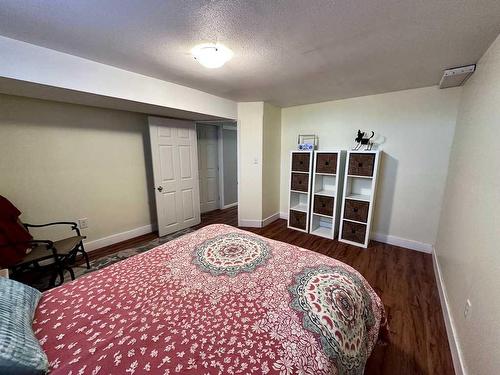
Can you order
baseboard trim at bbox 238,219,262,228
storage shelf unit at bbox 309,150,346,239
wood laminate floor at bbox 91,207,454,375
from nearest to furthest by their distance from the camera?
wood laminate floor at bbox 91,207,454,375 < storage shelf unit at bbox 309,150,346,239 < baseboard trim at bbox 238,219,262,228

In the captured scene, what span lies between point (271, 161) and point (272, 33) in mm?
2450

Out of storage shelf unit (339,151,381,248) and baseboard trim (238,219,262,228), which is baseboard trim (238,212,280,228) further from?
storage shelf unit (339,151,381,248)

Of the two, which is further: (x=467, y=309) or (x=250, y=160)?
(x=250, y=160)

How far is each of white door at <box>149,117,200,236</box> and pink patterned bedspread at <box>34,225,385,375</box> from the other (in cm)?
193

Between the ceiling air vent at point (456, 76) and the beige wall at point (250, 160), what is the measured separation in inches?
90.0

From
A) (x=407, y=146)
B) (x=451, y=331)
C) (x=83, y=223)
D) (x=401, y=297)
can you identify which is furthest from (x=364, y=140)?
(x=83, y=223)

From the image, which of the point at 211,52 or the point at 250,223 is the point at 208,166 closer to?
the point at 250,223

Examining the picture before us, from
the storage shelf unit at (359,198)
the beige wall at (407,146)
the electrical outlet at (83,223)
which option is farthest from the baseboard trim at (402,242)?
the electrical outlet at (83,223)

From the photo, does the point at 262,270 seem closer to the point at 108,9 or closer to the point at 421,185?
the point at 108,9

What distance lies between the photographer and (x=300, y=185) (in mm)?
3504

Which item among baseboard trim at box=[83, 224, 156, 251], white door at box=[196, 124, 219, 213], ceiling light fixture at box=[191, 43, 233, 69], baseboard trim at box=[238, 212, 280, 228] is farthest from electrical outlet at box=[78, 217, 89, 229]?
ceiling light fixture at box=[191, 43, 233, 69]

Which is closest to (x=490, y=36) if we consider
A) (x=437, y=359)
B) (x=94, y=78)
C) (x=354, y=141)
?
(x=354, y=141)

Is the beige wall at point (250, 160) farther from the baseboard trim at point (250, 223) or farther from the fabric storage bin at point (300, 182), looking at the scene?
the fabric storage bin at point (300, 182)

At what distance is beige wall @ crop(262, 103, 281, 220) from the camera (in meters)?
3.59
